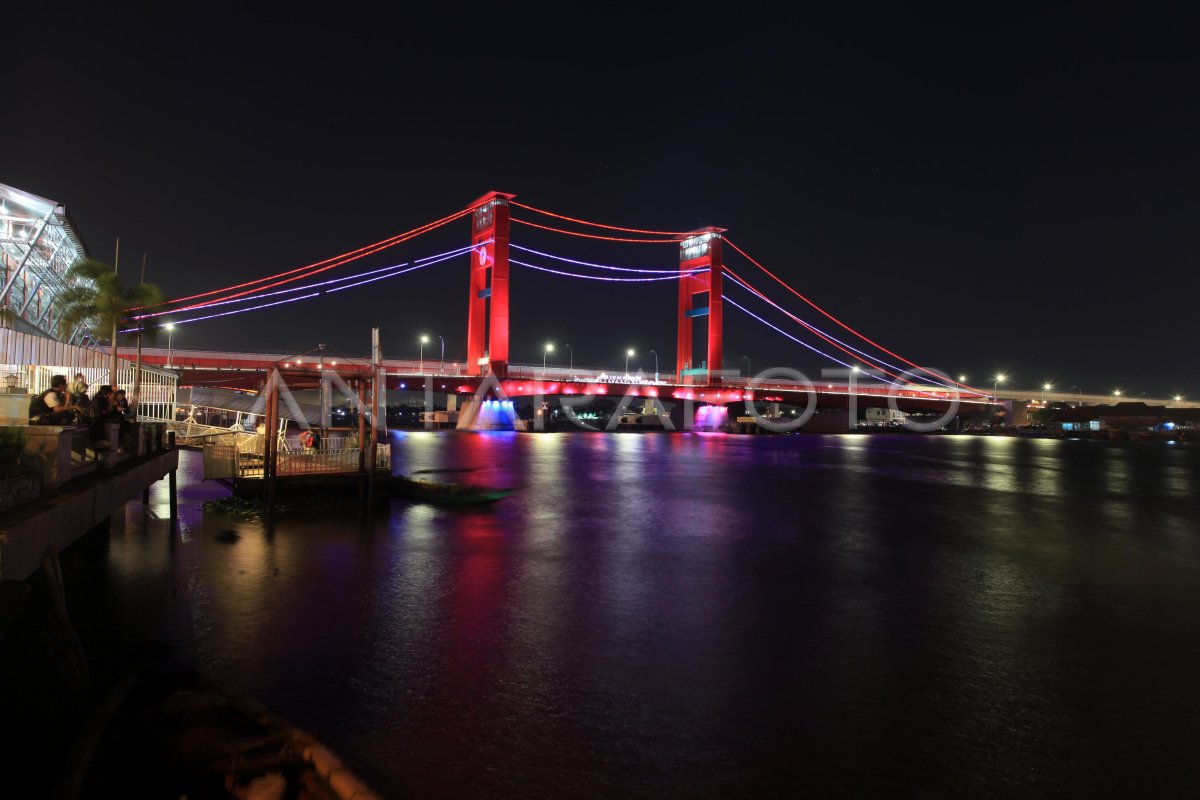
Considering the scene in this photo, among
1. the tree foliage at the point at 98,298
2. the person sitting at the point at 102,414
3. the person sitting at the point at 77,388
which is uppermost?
the tree foliage at the point at 98,298

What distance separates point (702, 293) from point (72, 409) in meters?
69.3

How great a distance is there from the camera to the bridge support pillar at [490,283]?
58.8 metres

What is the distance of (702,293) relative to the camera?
253ft

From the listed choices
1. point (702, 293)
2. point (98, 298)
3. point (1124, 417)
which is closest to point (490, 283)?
point (702, 293)

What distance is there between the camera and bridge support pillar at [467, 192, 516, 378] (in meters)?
58.8

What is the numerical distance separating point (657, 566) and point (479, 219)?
54.5 m

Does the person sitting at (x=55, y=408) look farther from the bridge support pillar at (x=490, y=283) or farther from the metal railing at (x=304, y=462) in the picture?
the bridge support pillar at (x=490, y=283)

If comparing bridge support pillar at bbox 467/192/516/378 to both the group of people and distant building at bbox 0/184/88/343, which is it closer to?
distant building at bbox 0/184/88/343

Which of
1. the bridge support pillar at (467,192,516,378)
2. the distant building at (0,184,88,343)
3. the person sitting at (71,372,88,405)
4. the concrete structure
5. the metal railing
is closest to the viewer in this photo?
the concrete structure

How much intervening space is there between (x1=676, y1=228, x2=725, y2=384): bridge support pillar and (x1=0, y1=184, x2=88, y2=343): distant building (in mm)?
50388

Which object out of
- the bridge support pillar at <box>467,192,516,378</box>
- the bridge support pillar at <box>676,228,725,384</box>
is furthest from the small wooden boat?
the bridge support pillar at <box>676,228,725,384</box>

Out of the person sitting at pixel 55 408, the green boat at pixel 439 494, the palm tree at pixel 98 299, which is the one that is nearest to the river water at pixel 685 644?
the green boat at pixel 439 494

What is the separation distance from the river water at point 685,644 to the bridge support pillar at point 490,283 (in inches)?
1563


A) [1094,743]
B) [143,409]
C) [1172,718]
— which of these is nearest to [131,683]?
[1094,743]
